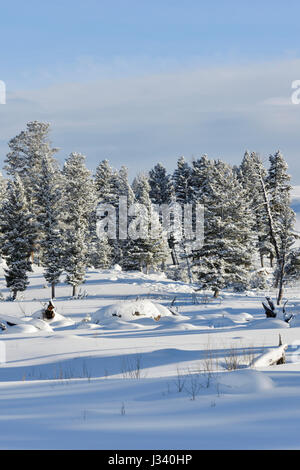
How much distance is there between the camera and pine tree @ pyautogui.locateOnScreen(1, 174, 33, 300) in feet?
112

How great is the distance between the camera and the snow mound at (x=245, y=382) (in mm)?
4574

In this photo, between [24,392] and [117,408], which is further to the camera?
[24,392]

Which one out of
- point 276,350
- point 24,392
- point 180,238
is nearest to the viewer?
point 24,392

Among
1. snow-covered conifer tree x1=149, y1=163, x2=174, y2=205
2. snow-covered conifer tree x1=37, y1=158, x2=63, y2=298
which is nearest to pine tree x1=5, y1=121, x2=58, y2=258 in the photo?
snow-covered conifer tree x1=37, y1=158, x2=63, y2=298

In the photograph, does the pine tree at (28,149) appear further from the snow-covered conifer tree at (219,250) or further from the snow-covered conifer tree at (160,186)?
the snow-covered conifer tree at (219,250)

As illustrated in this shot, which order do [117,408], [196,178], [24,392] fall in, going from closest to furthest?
1. [117,408]
2. [24,392]
3. [196,178]

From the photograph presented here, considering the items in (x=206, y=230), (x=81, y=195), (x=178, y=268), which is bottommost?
(x=178, y=268)

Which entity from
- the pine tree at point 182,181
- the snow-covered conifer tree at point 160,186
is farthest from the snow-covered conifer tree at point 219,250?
the snow-covered conifer tree at point 160,186

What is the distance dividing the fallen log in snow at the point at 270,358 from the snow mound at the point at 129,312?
26.3ft

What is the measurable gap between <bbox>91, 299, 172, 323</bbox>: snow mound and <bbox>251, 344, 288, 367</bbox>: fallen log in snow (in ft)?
26.3

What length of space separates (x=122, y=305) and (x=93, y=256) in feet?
119
